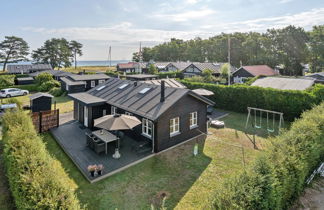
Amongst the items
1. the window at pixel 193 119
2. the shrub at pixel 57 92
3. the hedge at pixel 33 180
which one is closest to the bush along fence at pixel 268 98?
the window at pixel 193 119

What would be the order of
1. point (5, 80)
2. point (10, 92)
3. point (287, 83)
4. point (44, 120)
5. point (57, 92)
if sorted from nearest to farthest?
point (44, 120) → point (287, 83) → point (10, 92) → point (5, 80) → point (57, 92)

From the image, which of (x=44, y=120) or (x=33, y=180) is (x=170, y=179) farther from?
(x=44, y=120)

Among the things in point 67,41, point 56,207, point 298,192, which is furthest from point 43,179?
point 67,41

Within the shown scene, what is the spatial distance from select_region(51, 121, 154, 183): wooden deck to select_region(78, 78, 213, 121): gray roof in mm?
2243

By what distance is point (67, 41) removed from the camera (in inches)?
3041

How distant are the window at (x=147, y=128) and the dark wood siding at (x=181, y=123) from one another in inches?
30.1

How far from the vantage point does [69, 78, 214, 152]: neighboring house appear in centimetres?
1144

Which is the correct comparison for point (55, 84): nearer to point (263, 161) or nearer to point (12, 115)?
point (12, 115)

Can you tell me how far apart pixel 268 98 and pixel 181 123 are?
420 inches

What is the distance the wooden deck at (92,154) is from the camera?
9.62 metres

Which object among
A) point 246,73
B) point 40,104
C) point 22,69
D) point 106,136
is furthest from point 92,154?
point 22,69

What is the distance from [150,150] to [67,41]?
81.0 m

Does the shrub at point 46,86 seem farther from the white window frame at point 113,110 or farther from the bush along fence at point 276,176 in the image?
the bush along fence at point 276,176

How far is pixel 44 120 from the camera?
14.6 m
